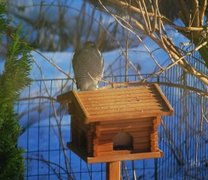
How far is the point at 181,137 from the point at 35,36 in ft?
12.9

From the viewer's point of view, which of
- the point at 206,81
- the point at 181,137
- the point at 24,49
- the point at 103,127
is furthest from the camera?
the point at 181,137

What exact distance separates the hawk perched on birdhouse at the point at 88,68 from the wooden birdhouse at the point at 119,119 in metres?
0.13

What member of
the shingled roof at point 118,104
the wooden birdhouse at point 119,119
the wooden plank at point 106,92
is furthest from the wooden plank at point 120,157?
the wooden plank at point 106,92

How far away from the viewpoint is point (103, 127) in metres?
3.14

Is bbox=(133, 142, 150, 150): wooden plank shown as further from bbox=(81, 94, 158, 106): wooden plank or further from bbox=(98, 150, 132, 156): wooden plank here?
bbox=(81, 94, 158, 106): wooden plank

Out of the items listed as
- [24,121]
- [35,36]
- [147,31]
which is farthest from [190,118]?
[35,36]

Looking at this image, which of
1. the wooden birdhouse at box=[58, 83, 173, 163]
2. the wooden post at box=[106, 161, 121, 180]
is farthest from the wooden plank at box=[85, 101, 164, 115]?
the wooden post at box=[106, 161, 121, 180]

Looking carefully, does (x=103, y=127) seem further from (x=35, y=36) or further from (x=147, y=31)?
(x=35, y=36)

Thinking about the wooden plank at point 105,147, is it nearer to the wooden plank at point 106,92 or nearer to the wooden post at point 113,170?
the wooden post at point 113,170

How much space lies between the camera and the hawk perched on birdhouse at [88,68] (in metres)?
3.31

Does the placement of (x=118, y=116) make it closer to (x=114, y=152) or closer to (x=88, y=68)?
(x=114, y=152)

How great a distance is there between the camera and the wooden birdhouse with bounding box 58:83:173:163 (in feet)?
10.0

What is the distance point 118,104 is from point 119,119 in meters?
0.08

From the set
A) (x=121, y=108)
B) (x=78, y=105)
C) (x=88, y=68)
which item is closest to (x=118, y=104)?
(x=121, y=108)
